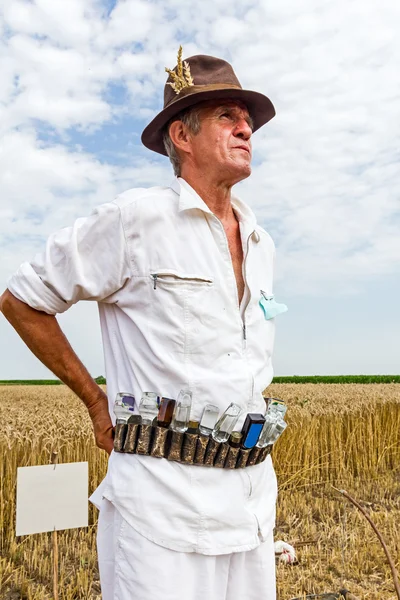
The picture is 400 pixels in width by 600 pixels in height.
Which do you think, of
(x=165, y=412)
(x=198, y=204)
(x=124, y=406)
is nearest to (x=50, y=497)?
(x=124, y=406)

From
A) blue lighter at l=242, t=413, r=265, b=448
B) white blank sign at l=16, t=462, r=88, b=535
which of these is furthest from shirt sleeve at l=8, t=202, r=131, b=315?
white blank sign at l=16, t=462, r=88, b=535

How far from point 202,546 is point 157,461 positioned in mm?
277

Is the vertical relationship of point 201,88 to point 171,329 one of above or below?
above

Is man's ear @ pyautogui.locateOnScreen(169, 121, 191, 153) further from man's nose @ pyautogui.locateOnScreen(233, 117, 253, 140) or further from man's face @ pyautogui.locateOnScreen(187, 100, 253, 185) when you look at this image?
man's nose @ pyautogui.locateOnScreen(233, 117, 253, 140)

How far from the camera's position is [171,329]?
179 centimetres

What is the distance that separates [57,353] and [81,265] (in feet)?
1.17

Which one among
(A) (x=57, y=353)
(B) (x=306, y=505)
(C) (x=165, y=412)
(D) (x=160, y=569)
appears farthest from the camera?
(B) (x=306, y=505)

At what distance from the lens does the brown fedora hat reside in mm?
2084

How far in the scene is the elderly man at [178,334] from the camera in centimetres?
167

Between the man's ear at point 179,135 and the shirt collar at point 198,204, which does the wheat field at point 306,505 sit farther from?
the man's ear at point 179,135

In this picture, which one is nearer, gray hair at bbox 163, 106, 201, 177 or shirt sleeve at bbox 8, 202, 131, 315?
shirt sleeve at bbox 8, 202, 131, 315

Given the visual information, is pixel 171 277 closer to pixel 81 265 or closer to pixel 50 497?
pixel 81 265

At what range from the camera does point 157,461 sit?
67.7 inches

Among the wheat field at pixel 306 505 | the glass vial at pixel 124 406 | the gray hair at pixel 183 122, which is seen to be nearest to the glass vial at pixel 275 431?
the glass vial at pixel 124 406
